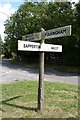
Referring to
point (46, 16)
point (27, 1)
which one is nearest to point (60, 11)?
point (46, 16)

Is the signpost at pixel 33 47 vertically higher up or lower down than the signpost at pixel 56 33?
lower down

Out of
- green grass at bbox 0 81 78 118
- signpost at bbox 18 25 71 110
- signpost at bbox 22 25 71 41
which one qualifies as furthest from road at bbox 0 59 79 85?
signpost at bbox 22 25 71 41

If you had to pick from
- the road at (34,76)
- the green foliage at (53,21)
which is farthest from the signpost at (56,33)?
the green foliage at (53,21)

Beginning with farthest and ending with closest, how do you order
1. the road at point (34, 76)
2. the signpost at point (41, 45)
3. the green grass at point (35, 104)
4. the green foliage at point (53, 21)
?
the green foliage at point (53, 21) < the road at point (34, 76) < the signpost at point (41, 45) < the green grass at point (35, 104)

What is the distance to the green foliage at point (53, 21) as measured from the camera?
25938mm

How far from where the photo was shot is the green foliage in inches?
1021

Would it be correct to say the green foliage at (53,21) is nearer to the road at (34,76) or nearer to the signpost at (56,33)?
the road at (34,76)

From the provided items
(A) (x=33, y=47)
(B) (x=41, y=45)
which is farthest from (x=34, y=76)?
(A) (x=33, y=47)

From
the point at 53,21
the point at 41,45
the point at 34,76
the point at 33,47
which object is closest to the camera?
the point at 33,47

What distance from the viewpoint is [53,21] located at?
27297mm

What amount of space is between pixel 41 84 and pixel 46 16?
74.6ft

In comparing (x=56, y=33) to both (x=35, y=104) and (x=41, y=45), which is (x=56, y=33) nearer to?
(x=41, y=45)

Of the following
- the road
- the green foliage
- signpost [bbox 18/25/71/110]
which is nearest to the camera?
signpost [bbox 18/25/71/110]

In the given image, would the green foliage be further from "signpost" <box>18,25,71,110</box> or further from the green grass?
"signpost" <box>18,25,71,110</box>
